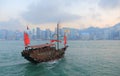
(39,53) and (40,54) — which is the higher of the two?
(39,53)

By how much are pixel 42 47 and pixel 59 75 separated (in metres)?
12.6

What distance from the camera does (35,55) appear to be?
40.6 metres

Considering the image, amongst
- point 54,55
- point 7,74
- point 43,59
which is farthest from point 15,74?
point 54,55

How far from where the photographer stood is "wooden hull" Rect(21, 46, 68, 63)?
4028 centimetres

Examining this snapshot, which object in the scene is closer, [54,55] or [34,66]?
[34,66]

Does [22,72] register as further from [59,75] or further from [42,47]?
[42,47]

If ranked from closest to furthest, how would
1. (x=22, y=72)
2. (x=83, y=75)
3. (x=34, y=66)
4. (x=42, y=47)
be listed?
(x=83, y=75), (x=22, y=72), (x=34, y=66), (x=42, y=47)

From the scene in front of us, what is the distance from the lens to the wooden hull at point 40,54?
40278 millimetres

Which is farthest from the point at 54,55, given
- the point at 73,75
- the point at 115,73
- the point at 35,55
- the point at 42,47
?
the point at 115,73

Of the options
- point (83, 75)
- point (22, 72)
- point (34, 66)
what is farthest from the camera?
point (34, 66)

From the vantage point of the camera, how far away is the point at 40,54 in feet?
137

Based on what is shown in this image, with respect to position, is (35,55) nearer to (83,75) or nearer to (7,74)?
(7,74)

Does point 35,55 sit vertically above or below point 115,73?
above

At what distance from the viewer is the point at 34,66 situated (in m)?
40.1
